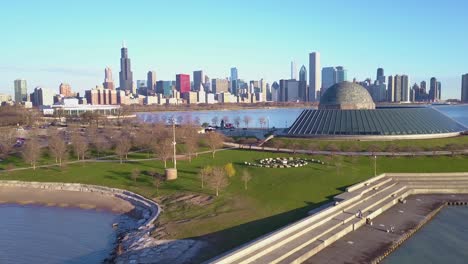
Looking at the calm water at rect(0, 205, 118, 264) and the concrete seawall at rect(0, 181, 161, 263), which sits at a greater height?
Result: the concrete seawall at rect(0, 181, 161, 263)

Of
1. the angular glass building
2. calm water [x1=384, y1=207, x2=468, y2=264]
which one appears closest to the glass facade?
the angular glass building

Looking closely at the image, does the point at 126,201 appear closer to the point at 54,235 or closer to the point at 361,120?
the point at 54,235

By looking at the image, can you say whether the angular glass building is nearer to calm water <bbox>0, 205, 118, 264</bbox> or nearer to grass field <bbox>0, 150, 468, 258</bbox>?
grass field <bbox>0, 150, 468, 258</bbox>

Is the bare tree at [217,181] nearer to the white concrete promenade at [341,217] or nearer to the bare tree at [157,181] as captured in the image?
the bare tree at [157,181]

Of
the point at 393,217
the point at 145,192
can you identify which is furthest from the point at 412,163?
the point at 145,192

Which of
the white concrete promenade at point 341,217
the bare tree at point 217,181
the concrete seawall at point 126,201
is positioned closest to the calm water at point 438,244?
the white concrete promenade at point 341,217

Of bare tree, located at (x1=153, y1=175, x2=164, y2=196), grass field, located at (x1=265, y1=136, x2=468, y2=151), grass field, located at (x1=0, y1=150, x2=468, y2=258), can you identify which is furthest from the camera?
grass field, located at (x1=265, y1=136, x2=468, y2=151)

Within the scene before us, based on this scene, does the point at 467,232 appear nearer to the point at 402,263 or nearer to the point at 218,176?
the point at 402,263

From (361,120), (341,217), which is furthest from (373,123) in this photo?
(341,217)
